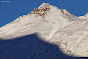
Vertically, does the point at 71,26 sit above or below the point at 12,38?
above

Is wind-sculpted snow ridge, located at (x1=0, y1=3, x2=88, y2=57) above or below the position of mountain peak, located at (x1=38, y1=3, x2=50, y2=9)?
below

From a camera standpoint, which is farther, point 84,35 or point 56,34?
point 56,34

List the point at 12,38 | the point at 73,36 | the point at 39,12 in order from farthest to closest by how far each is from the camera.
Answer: the point at 39,12 < the point at 12,38 < the point at 73,36

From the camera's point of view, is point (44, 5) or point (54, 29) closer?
point (54, 29)

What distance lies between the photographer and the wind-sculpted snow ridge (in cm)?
1030

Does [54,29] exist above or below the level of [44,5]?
below

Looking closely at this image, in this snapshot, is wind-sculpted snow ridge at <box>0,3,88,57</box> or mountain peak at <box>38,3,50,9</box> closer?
wind-sculpted snow ridge at <box>0,3,88,57</box>

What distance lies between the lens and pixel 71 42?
10625mm

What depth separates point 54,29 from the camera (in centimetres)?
1331

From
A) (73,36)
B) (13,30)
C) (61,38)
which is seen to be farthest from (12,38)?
(73,36)

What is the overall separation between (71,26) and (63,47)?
2.98m

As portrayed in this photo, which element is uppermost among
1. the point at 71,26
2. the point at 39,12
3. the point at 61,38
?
the point at 39,12

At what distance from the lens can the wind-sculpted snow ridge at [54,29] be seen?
10297 millimetres

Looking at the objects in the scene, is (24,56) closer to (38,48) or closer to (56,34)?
(38,48)
